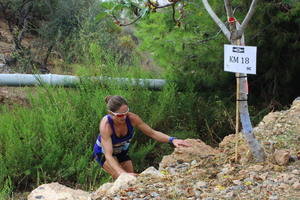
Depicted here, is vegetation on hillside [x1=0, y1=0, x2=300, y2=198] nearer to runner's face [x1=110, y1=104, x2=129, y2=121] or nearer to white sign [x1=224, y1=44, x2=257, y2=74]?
runner's face [x1=110, y1=104, x2=129, y2=121]

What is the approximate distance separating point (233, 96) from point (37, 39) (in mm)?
6804

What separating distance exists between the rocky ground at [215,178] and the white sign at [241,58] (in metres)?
0.68

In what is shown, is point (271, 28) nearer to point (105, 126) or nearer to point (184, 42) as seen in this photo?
point (184, 42)

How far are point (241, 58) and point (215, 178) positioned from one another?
3.26ft

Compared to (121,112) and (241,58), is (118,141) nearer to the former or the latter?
(121,112)

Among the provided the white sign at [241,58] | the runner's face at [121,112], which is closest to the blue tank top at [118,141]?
the runner's face at [121,112]

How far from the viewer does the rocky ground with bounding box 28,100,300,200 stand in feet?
11.7

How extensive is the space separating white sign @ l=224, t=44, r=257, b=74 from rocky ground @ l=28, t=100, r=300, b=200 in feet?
2.22

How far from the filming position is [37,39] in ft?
42.2

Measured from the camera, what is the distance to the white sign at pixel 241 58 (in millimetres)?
4031

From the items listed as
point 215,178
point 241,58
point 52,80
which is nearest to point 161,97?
point 52,80

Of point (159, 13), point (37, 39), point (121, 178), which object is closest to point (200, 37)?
point (159, 13)

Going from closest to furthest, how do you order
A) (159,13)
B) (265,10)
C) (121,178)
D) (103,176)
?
(121,178)
(103,176)
(265,10)
(159,13)

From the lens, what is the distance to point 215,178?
3.99 meters
